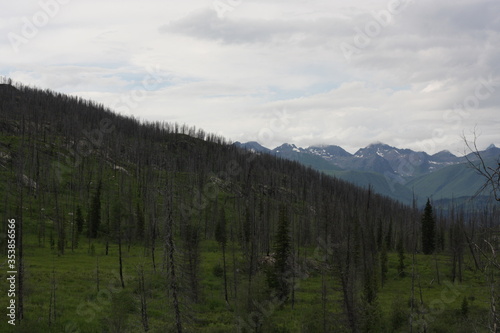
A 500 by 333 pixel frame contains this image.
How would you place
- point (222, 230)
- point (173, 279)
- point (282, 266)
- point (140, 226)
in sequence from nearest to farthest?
point (173, 279)
point (282, 266)
point (222, 230)
point (140, 226)

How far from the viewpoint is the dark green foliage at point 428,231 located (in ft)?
328

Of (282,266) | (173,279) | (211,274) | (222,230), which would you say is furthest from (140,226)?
(173,279)

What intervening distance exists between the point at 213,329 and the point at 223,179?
139 meters

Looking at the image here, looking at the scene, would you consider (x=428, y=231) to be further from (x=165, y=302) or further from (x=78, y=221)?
(x=78, y=221)

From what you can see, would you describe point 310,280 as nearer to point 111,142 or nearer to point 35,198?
point 35,198

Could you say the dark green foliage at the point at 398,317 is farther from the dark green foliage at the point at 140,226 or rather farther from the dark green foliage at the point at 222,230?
the dark green foliage at the point at 140,226

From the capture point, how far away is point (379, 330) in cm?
4553

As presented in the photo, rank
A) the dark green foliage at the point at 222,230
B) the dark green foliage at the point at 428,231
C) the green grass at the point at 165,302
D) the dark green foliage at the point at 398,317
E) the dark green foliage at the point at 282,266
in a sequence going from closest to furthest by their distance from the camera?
the green grass at the point at 165,302
the dark green foliage at the point at 398,317
the dark green foliage at the point at 282,266
the dark green foliage at the point at 222,230
the dark green foliage at the point at 428,231

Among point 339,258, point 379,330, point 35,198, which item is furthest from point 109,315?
point 35,198

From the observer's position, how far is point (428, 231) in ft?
333

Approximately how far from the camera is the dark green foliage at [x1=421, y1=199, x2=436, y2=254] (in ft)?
328

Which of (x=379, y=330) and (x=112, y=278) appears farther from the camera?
(x=112, y=278)

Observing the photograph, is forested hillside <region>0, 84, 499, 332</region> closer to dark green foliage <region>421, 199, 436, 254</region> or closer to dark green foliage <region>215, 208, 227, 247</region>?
dark green foliage <region>421, 199, 436, 254</region>

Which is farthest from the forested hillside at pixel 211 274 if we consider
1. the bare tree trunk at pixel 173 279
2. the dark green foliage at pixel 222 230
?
the dark green foliage at pixel 222 230
